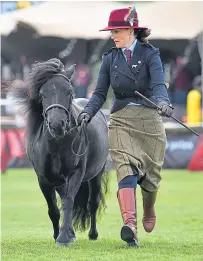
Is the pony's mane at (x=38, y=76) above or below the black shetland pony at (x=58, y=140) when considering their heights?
above

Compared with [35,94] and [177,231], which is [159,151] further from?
[177,231]

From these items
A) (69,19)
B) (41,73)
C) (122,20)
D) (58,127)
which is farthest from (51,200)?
(69,19)

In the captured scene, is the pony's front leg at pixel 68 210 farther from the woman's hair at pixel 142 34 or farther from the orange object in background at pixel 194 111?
the orange object in background at pixel 194 111

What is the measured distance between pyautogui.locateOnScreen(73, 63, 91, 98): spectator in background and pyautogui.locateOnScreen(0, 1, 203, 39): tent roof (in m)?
1.60

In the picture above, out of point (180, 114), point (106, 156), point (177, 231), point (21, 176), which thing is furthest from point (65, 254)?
point (180, 114)

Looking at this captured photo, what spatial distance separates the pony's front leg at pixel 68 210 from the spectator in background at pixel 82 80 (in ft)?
63.3

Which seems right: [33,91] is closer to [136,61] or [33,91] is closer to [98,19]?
[136,61]

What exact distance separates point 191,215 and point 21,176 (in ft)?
28.6

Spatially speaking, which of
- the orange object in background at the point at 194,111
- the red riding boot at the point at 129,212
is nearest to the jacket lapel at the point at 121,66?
the red riding boot at the point at 129,212

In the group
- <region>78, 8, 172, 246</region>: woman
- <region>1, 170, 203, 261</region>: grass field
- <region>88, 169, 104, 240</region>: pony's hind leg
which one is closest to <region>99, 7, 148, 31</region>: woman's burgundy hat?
<region>78, 8, 172, 246</region>: woman

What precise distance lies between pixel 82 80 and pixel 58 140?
2023 cm

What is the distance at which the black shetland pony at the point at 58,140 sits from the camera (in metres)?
9.91

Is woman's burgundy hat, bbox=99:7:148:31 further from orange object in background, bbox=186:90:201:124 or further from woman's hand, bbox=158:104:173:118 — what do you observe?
orange object in background, bbox=186:90:201:124

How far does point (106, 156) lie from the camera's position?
452 inches
